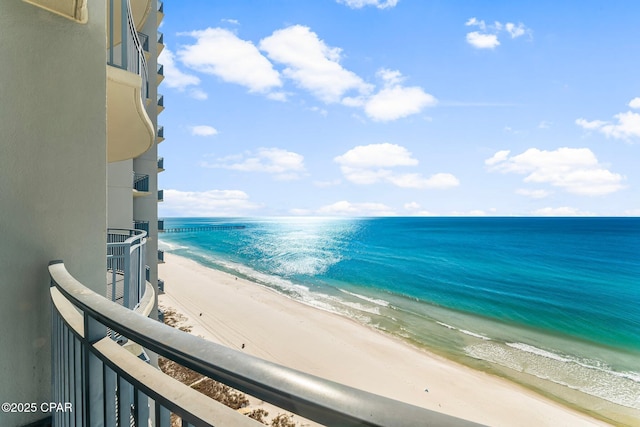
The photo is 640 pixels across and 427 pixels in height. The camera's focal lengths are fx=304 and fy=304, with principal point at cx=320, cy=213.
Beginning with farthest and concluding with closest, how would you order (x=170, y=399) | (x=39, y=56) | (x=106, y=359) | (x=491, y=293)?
(x=491, y=293) → (x=39, y=56) → (x=106, y=359) → (x=170, y=399)

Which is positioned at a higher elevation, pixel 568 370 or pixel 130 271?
pixel 130 271

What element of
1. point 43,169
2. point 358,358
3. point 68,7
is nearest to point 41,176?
point 43,169

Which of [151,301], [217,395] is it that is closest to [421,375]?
[217,395]

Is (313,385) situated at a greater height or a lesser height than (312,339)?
greater

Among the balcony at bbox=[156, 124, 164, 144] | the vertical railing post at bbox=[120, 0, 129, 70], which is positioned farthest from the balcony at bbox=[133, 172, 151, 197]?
the vertical railing post at bbox=[120, 0, 129, 70]

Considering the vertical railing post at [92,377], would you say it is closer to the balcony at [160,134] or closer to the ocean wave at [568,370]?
the balcony at [160,134]

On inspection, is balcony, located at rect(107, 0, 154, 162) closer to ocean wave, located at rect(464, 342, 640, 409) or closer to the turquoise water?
the turquoise water

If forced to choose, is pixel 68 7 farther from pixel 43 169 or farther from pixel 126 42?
pixel 126 42

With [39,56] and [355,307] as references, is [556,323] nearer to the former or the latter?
[355,307]
